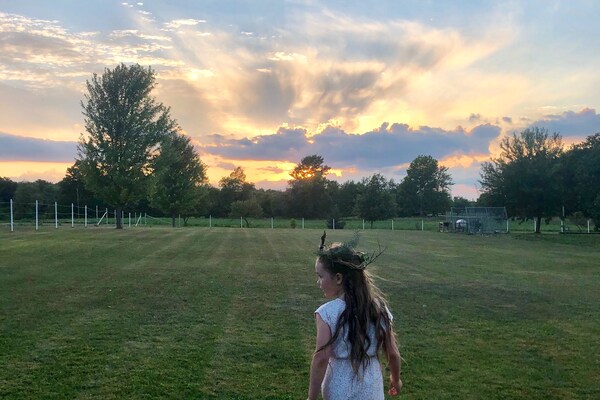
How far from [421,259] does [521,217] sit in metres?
29.1

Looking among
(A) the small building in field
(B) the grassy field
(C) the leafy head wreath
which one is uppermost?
(C) the leafy head wreath

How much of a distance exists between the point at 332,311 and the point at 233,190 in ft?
286

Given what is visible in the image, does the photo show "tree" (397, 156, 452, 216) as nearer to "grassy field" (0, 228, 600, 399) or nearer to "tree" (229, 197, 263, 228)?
"tree" (229, 197, 263, 228)

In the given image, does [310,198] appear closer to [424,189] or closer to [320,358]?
[424,189]

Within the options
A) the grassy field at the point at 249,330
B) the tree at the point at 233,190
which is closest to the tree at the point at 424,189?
the tree at the point at 233,190

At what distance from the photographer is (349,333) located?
2.95 meters

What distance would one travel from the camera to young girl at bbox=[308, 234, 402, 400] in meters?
2.96

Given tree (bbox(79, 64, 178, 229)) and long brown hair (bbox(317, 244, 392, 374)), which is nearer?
long brown hair (bbox(317, 244, 392, 374))

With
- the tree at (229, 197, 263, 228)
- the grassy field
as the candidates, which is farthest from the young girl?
the tree at (229, 197, 263, 228)

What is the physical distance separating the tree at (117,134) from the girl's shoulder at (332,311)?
1344 inches

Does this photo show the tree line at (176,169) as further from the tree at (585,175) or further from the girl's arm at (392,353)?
the girl's arm at (392,353)

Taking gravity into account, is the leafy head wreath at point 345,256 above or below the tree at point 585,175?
below

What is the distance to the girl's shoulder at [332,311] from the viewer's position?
117 inches

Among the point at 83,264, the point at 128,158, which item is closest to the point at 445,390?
the point at 83,264
